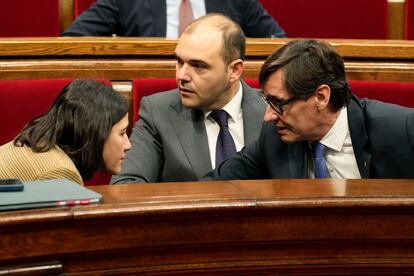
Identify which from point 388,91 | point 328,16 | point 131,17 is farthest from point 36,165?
point 328,16

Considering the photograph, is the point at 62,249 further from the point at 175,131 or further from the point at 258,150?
the point at 175,131

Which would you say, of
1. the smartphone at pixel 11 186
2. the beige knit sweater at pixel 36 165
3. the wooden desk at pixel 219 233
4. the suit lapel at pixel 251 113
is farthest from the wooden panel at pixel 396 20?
the smartphone at pixel 11 186

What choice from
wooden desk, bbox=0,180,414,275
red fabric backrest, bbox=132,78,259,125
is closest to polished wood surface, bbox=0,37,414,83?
red fabric backrest, bbox=132,78,259,125

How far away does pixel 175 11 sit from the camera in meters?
1.47

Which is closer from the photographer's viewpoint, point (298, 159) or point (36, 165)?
point (36, 165)

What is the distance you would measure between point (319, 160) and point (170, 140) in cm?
27

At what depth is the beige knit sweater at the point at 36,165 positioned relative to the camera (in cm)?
86

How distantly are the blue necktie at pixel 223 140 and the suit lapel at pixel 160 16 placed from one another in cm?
33

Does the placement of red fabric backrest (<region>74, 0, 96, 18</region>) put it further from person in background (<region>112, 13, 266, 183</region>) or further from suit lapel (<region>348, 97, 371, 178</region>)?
suit lapel (<region>348, 97, 371, 178</region>)

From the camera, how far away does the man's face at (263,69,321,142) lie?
979 mm

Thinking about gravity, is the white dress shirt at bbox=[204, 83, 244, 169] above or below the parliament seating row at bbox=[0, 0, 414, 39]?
below

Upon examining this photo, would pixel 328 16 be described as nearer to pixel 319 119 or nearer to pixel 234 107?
pixel 234 107

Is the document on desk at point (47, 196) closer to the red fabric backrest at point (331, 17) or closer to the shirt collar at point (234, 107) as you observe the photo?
the shirt collar at point (234, 107)

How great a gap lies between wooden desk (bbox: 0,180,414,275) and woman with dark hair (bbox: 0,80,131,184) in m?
0.24
